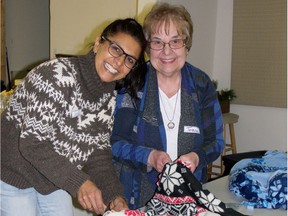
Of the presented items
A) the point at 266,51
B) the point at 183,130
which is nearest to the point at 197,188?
the point at 183,130

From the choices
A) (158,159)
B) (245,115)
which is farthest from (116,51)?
(245,115)

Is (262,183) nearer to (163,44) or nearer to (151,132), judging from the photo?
(151,132)

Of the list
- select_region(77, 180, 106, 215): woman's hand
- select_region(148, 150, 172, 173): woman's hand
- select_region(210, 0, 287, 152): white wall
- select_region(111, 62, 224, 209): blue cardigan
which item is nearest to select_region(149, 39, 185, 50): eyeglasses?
select_region(111, 62, 224, 209): blue cardigan

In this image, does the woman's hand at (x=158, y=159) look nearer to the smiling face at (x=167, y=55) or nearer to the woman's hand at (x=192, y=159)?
the woman's hand at (x=192, y=159)

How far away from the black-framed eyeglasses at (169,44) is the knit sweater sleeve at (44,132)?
1.77 feet

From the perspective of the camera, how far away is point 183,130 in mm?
1612

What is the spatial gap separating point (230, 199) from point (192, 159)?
1.07 feet

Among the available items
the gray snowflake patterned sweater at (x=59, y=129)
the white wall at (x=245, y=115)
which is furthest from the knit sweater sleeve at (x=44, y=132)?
A: the white wall at (x=245, y=115)

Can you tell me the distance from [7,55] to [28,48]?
32cm

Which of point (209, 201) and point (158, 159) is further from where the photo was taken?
point (158, 159)

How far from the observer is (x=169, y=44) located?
1.56 meters

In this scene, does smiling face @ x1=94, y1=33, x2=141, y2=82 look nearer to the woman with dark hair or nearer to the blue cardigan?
the woman with dark hair

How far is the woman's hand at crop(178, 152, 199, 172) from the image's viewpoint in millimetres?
1444

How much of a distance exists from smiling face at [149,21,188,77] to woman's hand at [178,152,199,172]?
36 cm
